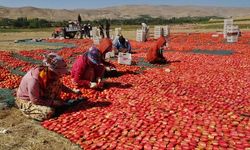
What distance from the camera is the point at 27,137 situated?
735 centimetres

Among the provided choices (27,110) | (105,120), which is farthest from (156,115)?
(27,110)

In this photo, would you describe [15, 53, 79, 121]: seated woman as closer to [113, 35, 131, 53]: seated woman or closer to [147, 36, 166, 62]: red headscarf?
[147, 36, 166, 62]: red headscarf

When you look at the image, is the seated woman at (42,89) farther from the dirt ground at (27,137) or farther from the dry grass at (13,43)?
the dry grass at (13,43)

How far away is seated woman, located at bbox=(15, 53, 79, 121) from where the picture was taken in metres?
8.28

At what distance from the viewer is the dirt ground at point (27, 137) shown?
22.5ft

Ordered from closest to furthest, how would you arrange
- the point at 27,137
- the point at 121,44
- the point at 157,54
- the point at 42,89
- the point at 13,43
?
the point at 27,137 → the point at 42,89 → the point at 157,54 → the point at 121,44 → the point at 13,43

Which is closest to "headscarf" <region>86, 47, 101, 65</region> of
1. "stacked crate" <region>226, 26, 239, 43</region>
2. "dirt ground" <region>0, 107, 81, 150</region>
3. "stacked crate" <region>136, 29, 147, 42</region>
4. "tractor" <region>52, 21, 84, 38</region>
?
"dirt ground" <region>0, 107, 81, 150</region>

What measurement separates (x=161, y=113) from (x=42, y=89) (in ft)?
9.74

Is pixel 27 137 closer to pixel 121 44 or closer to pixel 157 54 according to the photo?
pixel 157 54

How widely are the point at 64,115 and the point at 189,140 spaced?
332 cm

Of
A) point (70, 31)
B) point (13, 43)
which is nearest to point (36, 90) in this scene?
point (13, 43)

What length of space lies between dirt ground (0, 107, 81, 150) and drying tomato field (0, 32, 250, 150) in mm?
217

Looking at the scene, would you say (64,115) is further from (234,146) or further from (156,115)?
(234,146)

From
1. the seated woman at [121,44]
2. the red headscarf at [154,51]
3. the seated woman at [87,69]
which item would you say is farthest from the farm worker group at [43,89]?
the seated woman at [121,44]
